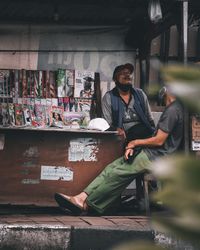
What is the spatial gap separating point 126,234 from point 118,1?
3114mm

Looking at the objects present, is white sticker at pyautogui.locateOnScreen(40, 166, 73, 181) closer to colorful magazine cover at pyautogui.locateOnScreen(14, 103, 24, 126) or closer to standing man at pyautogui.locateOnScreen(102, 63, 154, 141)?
standing man at pyautogui.locateOnScreen(102, 63, 154, 141)

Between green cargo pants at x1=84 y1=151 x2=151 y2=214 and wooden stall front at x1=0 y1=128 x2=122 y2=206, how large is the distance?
11.1 inches

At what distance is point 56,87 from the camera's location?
30.8ft

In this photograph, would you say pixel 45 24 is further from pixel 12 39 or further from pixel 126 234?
pixel 126 234

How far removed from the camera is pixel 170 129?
23.9ft

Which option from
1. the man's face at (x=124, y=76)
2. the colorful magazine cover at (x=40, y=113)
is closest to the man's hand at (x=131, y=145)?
the man's face at (x=124, y=76)

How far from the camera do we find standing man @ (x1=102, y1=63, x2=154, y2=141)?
8156 millimetres

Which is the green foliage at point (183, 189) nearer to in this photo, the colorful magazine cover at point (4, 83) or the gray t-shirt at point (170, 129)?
the gray t-shirt at point (170, 129)

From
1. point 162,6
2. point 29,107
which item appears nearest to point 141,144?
point 162,6

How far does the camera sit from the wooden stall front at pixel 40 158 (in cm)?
760

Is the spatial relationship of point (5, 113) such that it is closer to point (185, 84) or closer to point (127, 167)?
point (127, 167)

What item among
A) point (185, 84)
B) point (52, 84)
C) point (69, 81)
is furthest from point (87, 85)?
point (185, 84)

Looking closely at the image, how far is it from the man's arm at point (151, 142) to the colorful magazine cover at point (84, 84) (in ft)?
7.12

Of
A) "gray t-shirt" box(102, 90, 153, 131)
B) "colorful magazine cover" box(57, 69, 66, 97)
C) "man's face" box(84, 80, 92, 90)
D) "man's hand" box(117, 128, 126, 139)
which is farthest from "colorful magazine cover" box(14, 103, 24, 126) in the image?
"man's hand" box(117, 128, 126, 139)
